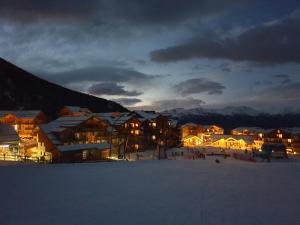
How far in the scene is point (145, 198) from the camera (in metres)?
20.0

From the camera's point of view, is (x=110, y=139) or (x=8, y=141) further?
(x=110, y=139)

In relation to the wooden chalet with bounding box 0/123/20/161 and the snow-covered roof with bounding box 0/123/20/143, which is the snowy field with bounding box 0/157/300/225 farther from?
the snow-covered roof with bounding box 0/123/20/143

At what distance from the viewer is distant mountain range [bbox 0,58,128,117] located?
140875 millimetres

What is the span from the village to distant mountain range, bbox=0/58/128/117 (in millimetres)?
58192

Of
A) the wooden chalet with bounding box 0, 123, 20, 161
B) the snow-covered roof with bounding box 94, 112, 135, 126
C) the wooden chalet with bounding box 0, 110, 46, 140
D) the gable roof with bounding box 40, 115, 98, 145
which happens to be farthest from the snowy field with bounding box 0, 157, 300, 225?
the wooden chalet with bounding box 0, 110, 46, 140

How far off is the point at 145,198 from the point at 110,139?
3766 centimetres

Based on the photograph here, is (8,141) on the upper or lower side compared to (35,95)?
lower

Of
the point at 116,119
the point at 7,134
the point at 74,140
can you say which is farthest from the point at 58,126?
the point at 116,119

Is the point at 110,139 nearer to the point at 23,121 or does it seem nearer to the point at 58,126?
the point at 58,126

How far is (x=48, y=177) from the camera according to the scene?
26531mm

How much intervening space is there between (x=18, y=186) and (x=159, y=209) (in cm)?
1128

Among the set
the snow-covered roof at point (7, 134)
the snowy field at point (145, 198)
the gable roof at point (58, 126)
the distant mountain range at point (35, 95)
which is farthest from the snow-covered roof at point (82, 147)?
the distant mountain range at point (35, 95)

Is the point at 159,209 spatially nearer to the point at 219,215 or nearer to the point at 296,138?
the point at 219,215

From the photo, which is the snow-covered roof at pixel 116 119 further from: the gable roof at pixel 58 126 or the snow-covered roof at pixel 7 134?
the snow-covered roof at pixel 7 134
